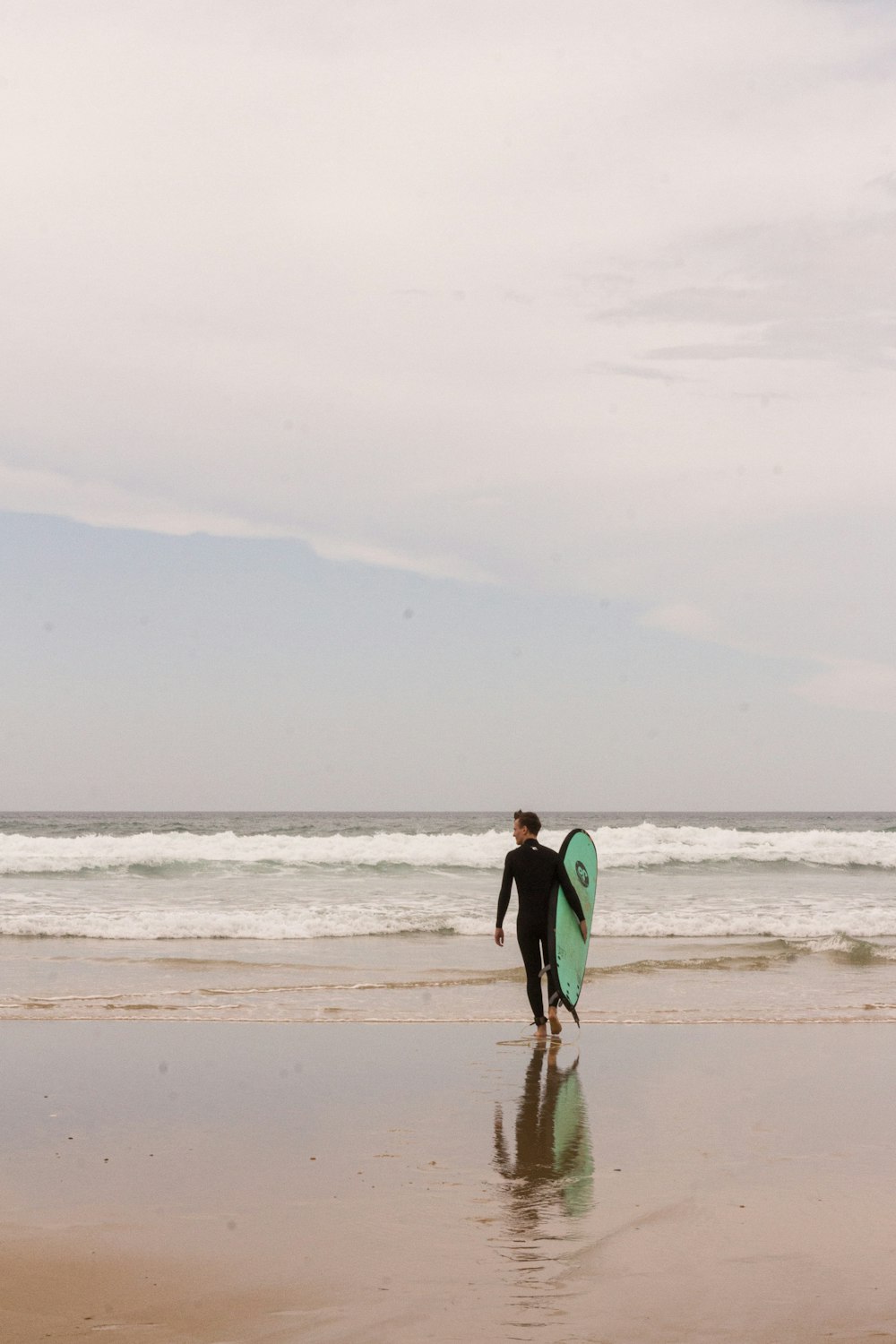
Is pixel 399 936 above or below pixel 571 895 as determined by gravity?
below

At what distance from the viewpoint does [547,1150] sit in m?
5.66

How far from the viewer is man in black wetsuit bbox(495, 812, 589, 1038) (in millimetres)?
8633

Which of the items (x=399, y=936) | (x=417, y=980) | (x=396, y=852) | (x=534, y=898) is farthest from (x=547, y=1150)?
(x=396, y=852)

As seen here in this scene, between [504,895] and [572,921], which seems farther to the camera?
[572,921]

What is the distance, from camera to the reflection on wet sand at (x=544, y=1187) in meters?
3.92

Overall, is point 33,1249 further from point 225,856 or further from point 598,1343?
point 225,856

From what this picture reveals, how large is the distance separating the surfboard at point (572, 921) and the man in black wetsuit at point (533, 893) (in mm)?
60

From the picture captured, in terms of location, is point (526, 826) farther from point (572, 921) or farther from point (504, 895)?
point (572, 921)

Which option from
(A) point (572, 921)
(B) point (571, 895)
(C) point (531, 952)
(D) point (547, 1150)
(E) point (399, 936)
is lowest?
(E) point (399, 936)

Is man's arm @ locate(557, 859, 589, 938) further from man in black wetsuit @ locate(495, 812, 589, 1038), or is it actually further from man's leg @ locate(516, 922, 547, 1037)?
A: man's leg @ locate(516, 922, 547, 1037)

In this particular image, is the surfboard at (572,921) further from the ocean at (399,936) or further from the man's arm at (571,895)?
the ocean at (399,936)

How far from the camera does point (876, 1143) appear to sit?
5.79m

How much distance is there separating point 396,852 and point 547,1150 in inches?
777

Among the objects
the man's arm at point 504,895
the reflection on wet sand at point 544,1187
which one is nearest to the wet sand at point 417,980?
the man's arm at point 504,895
